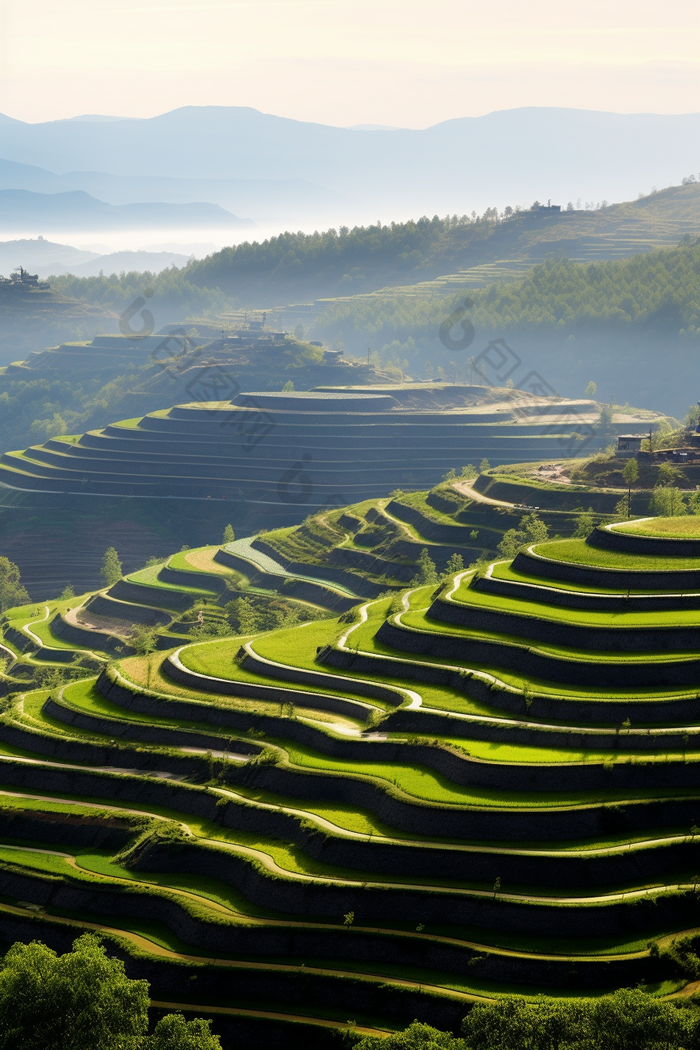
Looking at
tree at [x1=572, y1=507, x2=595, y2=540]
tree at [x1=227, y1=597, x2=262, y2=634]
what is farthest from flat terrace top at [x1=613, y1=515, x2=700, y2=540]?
tree at [x1=227, y1=597, x2=262, y2=634]

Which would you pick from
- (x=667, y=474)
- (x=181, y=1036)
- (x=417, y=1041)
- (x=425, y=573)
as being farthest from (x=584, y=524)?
(x=417, y=1041)

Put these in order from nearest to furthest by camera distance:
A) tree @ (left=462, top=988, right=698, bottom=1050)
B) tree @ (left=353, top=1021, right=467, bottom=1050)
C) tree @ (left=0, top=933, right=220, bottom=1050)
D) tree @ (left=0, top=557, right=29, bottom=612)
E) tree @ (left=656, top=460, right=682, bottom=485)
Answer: tree @ (left=462, top=988, right=698, bottom=1050) → tree @ (left=353, top=1021, right=467, bottom=1050) → tree @ (left=0, top=933, right=220, bottom=1050) → tree @ (left=656, top=460, right=682, bottom=485) → tree @ (left=0, top=557, right=29, bottom=612)

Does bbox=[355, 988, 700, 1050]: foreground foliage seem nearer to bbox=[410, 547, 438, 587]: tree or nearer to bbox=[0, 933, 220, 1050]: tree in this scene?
bbox=[0, 933, 220, 1050]: tree

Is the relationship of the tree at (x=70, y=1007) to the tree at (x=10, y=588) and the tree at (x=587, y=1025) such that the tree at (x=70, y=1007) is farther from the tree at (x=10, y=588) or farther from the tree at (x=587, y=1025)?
the tree at (x=10, y=588)

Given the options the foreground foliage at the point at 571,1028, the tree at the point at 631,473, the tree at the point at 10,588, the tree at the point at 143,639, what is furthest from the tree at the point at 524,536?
the foreground foliage at the point at 571,1028

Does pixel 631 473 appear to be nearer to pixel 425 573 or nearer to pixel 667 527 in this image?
pixel 425 573

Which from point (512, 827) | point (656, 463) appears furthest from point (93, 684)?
point (656, 463)
